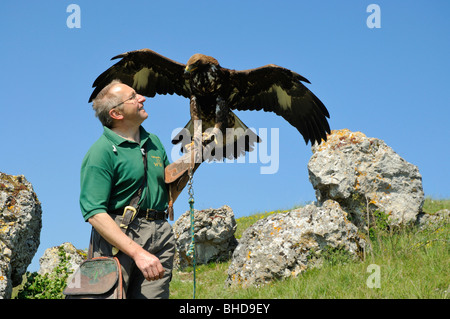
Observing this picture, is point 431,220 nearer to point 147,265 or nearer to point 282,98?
point 282,98

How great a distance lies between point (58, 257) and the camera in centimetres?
690

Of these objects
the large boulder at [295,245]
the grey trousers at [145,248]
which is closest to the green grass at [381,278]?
the large boulder at [295,245]

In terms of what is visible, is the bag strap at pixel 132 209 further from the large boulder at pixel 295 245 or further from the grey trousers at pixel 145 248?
the large boulder at pixel 295 245

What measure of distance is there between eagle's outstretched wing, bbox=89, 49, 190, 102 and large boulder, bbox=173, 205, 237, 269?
3.93 m

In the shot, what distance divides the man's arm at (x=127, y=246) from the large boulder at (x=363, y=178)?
6.09 m

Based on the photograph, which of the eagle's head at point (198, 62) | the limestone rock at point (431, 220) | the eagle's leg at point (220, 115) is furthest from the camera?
the limestone rock at point (431, 220)

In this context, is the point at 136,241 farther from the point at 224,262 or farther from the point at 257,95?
the point at 224,262

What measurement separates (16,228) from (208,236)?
464cm

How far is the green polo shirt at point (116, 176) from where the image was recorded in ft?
9.68

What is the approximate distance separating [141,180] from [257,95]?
4051mm

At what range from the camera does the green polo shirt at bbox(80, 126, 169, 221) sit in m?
2.95

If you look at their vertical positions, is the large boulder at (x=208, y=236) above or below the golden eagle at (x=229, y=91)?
below

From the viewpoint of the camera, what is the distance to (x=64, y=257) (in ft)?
21.9
